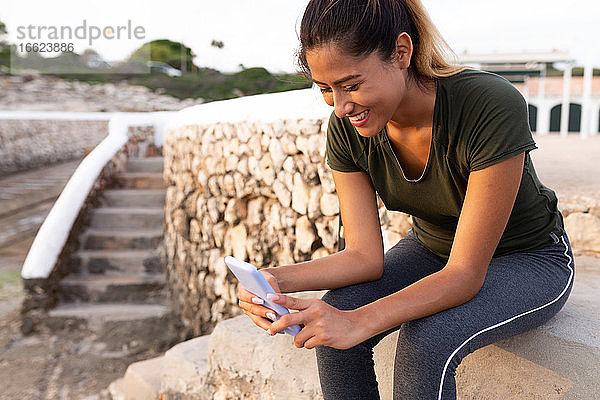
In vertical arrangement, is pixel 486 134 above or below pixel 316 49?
below

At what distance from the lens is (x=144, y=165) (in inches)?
325

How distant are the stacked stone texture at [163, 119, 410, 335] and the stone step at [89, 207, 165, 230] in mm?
761

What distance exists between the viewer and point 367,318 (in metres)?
1.14

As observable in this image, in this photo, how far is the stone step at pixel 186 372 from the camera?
2289 millimetres

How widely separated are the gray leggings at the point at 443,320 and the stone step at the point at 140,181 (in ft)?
21.2

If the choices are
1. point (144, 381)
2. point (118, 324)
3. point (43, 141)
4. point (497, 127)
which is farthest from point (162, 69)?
point (497, 127)

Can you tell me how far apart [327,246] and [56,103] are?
16.2 m

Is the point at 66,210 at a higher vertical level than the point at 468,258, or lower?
lower

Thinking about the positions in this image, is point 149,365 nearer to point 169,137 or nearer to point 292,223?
point 292,223

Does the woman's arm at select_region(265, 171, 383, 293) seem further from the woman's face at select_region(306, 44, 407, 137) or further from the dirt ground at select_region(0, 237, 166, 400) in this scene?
the dirt ground at select_region(0, 237, 166, 400)

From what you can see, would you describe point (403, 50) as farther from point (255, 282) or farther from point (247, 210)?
point (247, 210)

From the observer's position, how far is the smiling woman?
1.13 meters

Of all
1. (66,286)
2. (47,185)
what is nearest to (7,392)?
(66,286)

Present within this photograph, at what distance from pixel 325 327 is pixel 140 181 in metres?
6.79
